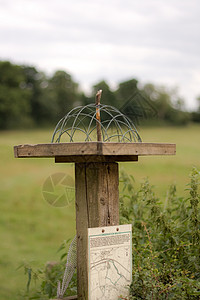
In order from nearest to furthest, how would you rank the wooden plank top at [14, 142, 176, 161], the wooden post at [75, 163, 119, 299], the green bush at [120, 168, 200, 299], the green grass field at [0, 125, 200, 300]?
the wooden plank top at [14, 142, 176, 161]
the wooden post at [75, 163, 119, 299]
the green bush at [120, 168, 200, 299]
the green grass field at [0, 125, 200, 300]

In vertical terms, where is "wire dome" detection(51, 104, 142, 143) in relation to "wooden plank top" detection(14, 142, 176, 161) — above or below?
above

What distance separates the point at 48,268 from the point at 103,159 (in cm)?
215

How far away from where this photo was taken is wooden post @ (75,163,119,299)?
9.44ft

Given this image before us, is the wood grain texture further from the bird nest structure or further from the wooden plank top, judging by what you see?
the bird nest structure

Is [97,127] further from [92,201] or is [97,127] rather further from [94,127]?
[92,201]

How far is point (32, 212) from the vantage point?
41.1 feet

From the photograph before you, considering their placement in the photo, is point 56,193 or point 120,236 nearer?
point 120,236

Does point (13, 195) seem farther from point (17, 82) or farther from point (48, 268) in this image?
point (17, 82)

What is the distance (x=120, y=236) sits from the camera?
9.66 ft

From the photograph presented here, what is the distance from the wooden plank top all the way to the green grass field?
970mm

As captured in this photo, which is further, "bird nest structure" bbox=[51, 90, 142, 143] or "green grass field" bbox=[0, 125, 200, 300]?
"green grass field" bbox=[0, 125, 200, 300]

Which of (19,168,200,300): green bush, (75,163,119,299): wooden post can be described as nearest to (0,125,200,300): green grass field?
(19,168,200,300): green bush

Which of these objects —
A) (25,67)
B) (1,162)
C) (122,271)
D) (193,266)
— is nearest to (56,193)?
(122,271)

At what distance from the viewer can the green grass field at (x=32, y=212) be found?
7312mm
